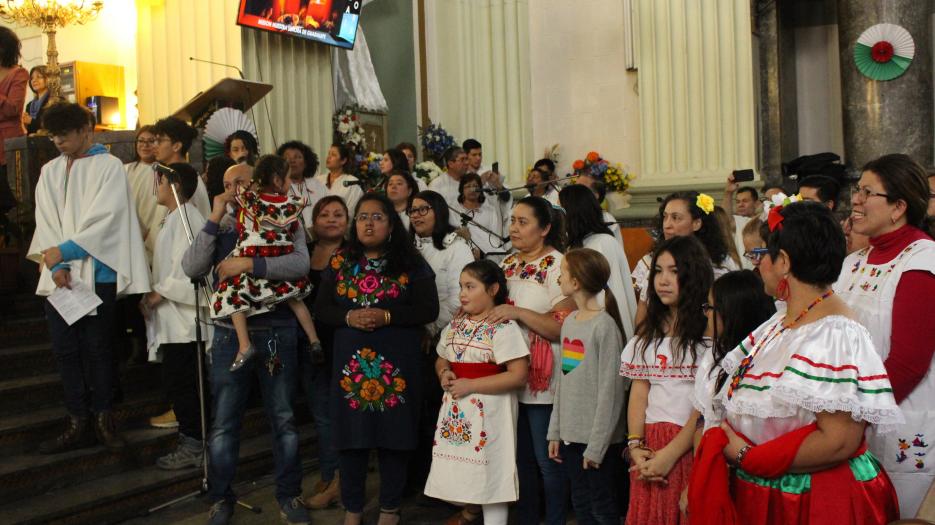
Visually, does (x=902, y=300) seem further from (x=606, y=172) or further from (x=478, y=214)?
(x=606, y=172)

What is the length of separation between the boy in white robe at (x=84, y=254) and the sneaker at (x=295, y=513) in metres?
0.98

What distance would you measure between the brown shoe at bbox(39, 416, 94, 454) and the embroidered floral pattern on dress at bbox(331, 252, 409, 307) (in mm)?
1530

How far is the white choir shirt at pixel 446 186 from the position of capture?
23.3ft

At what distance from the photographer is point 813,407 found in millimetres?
2270

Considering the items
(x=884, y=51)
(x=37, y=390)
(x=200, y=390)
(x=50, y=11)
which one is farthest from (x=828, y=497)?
(x=50, y=11)

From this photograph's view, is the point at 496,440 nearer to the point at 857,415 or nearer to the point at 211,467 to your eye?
the point at 211,467

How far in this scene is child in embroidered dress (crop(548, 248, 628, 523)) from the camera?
12.0 feet

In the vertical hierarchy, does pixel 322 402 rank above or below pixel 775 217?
below

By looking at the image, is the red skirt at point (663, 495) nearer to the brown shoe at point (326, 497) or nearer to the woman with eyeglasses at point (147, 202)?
the brown shoe at point (326, 497)

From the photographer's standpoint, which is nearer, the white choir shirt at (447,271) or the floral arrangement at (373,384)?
the floral arrangement at (373,384)

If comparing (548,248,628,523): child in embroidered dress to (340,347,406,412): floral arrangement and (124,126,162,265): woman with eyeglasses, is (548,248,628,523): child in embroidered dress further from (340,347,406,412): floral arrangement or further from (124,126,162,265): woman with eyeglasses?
(124,126,162,265): woman with eyeglasses

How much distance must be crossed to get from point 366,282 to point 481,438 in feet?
2.84

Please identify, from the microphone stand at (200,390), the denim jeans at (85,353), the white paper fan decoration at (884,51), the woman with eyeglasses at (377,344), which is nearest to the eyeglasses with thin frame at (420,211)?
the woman with eyeglasses at (377,344)

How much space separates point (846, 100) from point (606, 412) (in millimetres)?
6443
